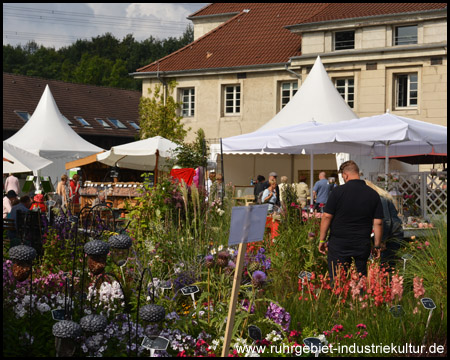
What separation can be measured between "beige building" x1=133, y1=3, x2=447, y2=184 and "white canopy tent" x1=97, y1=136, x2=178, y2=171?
7796 mm

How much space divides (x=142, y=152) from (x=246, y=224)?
13690 millimetres

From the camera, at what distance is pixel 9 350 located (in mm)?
4656

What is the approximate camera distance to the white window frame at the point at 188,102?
33188 mm

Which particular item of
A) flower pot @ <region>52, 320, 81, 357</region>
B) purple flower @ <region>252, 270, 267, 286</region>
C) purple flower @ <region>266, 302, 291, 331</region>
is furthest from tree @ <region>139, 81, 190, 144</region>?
flower pot @ <region>52, 320, 81, 357</region>

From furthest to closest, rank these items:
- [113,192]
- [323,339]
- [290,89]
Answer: [290,89], [113,192], [323,339]

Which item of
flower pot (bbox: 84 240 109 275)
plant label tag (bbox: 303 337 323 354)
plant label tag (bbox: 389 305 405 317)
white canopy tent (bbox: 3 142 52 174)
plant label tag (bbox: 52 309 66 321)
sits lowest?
plant label tag (bbox: 303 337 323 354)

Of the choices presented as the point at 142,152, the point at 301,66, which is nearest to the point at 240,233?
the point at 142,152

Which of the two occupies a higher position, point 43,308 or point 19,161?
point 19,161

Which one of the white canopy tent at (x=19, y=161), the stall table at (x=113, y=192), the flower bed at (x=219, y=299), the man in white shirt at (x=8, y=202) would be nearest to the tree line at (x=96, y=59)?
the stall table at (x=113, y=192)

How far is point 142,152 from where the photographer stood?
18.1 metres

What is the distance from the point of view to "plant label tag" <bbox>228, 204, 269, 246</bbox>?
178 inches

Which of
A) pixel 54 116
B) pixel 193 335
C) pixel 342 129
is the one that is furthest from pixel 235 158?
pixel 193 335

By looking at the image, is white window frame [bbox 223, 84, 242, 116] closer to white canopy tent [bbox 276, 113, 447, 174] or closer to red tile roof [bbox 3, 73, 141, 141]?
red tile roof [bbox 3, 73, 141, 141]

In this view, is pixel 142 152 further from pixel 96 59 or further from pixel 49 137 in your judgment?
pixel 96 59
